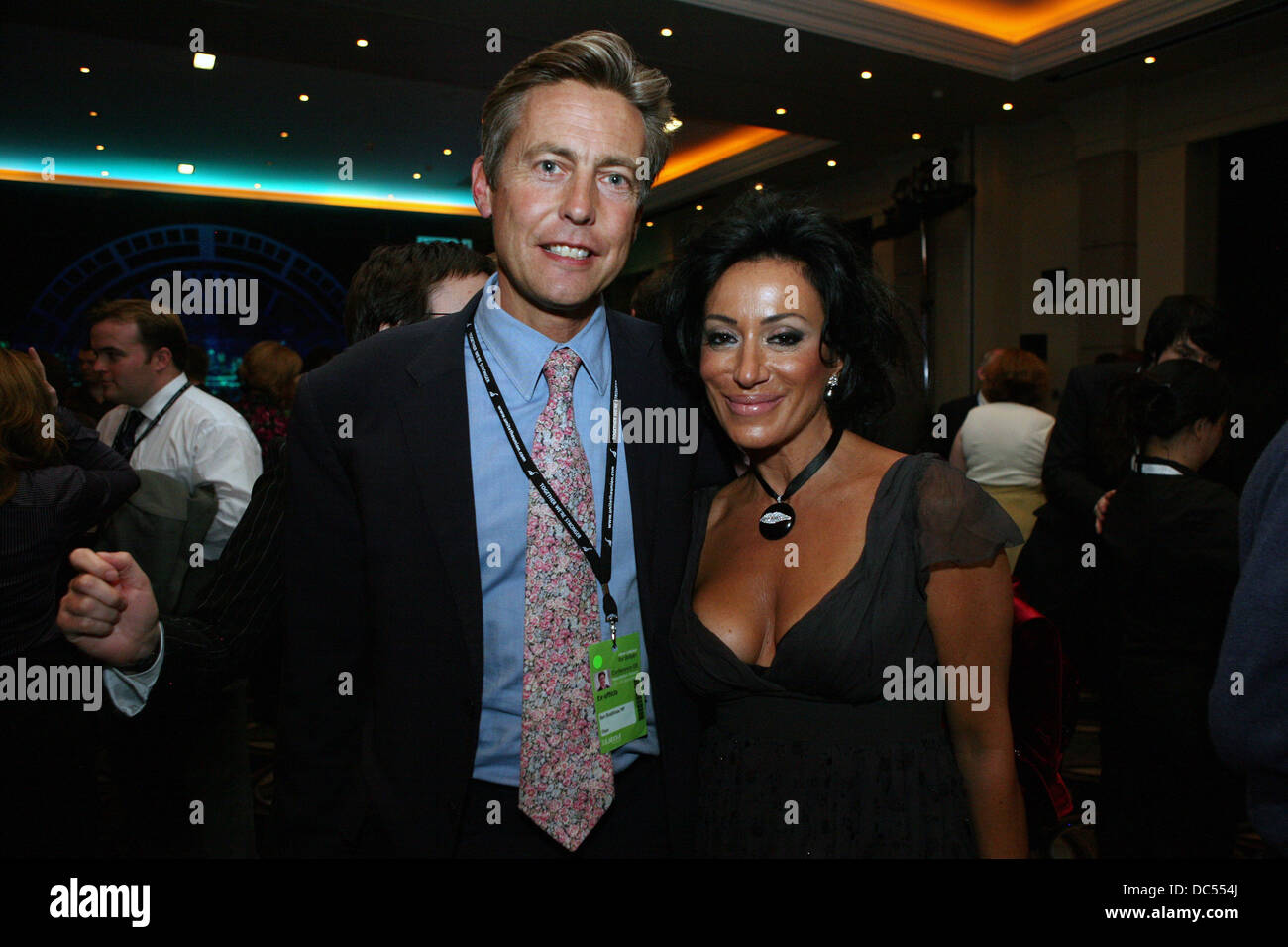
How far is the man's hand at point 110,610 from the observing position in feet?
3.92

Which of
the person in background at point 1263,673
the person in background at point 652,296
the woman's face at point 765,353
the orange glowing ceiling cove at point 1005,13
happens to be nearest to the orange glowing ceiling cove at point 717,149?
the orange glowing ceiling cove at point 1005,13

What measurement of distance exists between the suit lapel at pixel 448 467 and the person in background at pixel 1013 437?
3230 millimetres

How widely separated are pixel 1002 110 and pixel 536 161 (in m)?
8.66

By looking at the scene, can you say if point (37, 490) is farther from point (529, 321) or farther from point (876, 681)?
point (876, 681)

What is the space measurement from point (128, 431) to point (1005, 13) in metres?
7.41

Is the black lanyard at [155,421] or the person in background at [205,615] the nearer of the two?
the person in background at [205,615]

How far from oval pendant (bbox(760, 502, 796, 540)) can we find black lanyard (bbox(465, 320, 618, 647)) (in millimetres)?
314

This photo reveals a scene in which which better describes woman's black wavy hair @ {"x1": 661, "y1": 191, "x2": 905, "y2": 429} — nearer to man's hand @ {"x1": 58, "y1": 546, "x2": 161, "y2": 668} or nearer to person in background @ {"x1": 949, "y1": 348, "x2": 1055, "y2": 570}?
man's hand @ {"x1": 58, "y1": 546, "x2": 161, "y2": 668}

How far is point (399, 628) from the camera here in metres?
1.34

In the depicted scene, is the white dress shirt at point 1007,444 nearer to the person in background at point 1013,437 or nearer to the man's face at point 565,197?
the person in background at point 1013,437

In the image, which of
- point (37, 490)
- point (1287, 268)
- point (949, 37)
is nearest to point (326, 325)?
point (949, 37)

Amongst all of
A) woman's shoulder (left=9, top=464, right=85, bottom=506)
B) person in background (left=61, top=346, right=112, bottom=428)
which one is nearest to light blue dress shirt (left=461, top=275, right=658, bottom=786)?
woman's shoulder (left=9, top=464, right=85, bottom=506)

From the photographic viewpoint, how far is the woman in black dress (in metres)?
1.45

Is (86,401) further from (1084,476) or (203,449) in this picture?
(1084,476)
